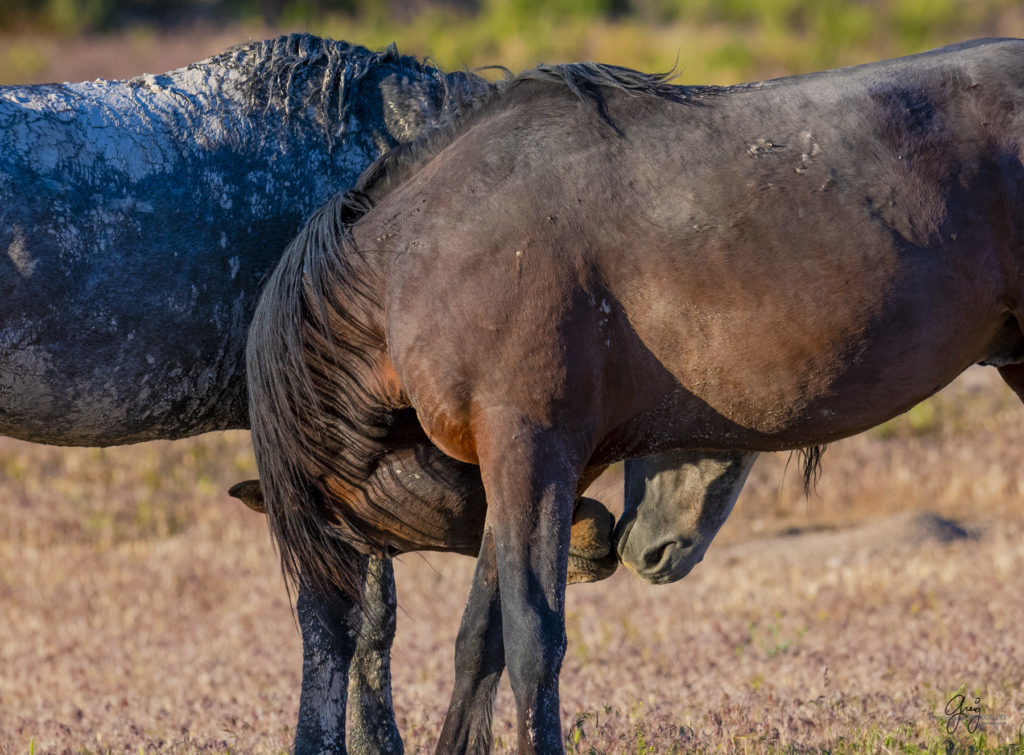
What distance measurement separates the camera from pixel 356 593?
407cm

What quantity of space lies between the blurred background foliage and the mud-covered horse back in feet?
52.3

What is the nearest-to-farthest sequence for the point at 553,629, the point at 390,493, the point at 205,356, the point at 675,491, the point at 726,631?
the point at 553,629
the point at 390,493
the point at 205,356
the point at 675,491
the point at 726,631

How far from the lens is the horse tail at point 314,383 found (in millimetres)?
3578

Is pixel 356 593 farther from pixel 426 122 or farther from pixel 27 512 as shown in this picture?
pixel 27 512

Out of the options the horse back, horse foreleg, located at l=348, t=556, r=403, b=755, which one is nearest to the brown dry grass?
horse foreleg, located at l=348, t=556, r=403, b=755

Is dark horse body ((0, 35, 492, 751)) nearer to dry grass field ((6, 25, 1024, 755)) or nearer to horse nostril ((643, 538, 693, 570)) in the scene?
horse nostril ((643, 538, 693, 570))

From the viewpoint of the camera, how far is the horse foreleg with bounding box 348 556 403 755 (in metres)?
4.64

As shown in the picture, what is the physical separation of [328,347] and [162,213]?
0.85m

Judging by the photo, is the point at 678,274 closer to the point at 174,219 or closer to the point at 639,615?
the point at 174,219

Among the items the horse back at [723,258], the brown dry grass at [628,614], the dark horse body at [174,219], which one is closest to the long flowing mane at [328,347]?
the horse back at [723,258]

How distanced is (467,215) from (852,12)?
22.6m

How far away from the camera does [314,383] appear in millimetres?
3676

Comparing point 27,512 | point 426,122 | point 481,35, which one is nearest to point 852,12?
point 481,35

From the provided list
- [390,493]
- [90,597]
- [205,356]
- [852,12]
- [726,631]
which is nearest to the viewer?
[390,493]
